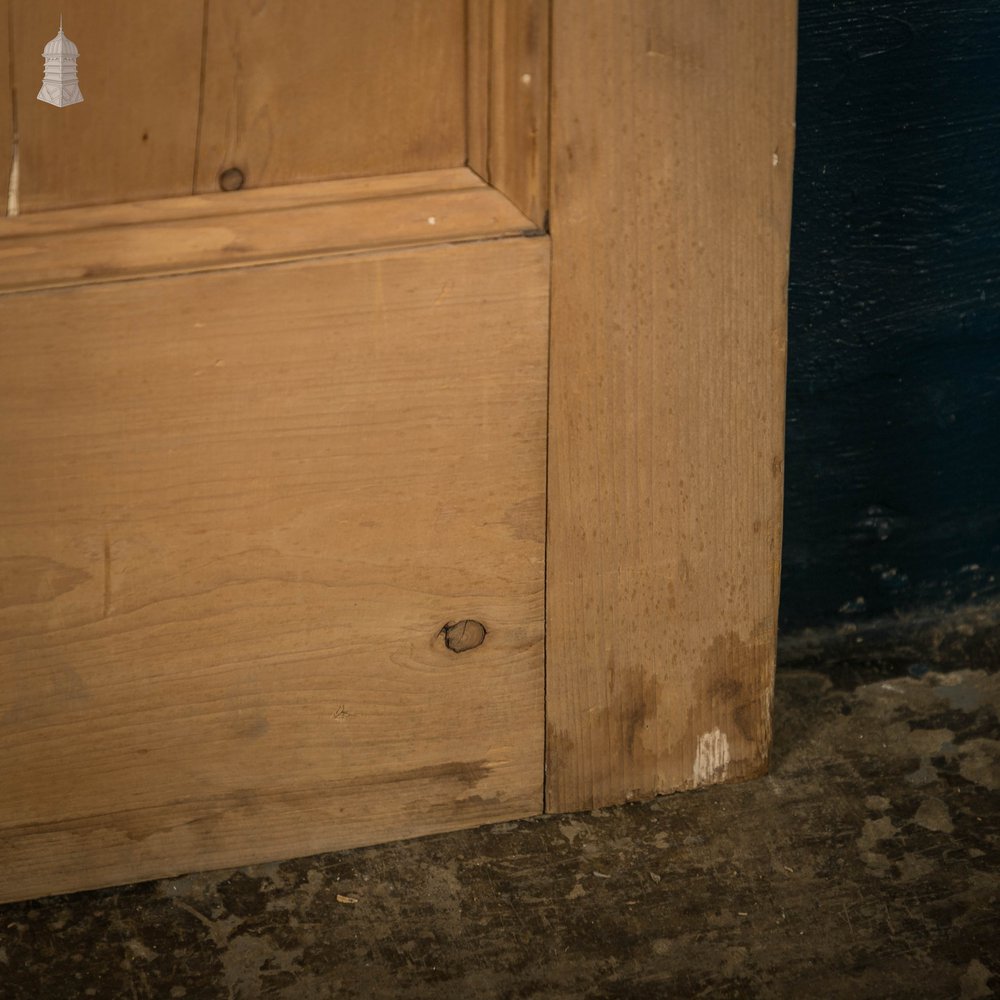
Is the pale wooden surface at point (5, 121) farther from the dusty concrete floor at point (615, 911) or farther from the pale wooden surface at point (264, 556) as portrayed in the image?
the dusty concrete floor at point (615, 911)

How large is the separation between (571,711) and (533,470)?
273 millimetres

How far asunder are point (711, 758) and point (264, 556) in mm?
548

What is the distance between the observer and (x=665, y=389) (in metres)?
1.25

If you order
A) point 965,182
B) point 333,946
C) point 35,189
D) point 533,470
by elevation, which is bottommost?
point 333,946

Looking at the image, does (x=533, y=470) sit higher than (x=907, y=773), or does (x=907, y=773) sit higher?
(x=533, y=470)

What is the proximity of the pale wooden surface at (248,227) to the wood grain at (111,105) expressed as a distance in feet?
0.07

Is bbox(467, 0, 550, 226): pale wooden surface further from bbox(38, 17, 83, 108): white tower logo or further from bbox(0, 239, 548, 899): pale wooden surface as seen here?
bbox(38, 17, 83, 108): white tower logo

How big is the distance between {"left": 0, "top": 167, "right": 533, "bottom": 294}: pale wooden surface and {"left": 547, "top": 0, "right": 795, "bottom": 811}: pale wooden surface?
0.32ft

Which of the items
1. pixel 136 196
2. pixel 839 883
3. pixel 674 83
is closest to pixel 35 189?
pixel 136 196

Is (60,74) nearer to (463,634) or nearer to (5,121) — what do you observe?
(5,121)

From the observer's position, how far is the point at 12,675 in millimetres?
1214

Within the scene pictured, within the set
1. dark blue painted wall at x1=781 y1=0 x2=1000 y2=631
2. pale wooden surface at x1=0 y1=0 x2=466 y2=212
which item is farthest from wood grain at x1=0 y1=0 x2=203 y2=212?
dark blue painted wall at x1=781 y1=0 x2=1000 y2=631

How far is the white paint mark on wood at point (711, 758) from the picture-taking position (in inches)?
56.0

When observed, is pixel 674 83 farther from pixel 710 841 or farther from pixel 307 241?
pixel 710 841
